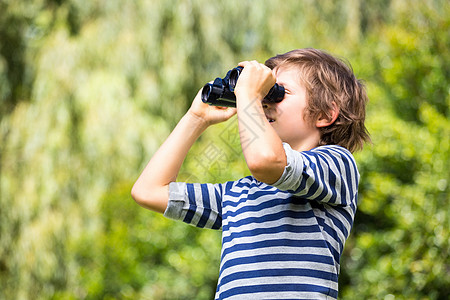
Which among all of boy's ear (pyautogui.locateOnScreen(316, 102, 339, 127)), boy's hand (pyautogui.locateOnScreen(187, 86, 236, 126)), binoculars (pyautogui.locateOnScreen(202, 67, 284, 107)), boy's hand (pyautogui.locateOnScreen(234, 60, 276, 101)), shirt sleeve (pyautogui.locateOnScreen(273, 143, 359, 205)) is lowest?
shirt sleeve (pyautogui.locateOnScreen(273, 143, 359, 205))

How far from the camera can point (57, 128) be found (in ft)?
14.3

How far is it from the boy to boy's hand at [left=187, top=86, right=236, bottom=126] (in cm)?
13

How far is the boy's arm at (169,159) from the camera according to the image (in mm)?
1319

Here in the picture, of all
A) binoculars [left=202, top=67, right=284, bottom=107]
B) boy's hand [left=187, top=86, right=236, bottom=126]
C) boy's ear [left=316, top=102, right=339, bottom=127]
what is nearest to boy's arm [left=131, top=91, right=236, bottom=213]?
boy's hand [left=187, top=86, right=236, bottom=126]

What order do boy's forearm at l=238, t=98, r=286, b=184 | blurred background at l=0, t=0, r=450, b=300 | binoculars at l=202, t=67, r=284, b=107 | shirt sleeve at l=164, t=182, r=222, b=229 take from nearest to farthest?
boy's forearm at l=238, t=98, r=286, b=184 → binoculars at l=202, t=67, r=284, b=107 → shirt sleeve at l=164, t=182, r=222, b=229 → blurred background at l=0, t=0, r=450, b=300

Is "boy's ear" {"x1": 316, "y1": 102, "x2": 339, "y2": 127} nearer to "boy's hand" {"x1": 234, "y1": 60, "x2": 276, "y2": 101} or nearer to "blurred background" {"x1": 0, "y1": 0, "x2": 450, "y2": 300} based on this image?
"boy's hand" {"x1": 234, "y1": 60, "x2": 276, "y2": 101}

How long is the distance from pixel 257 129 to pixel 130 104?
3472mm

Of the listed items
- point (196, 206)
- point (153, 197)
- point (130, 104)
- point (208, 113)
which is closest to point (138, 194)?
point (153, 197)

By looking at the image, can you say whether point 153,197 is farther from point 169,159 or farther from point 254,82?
point 254,82

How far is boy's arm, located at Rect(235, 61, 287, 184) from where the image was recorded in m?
0.99

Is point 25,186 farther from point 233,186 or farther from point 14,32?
point 233,186

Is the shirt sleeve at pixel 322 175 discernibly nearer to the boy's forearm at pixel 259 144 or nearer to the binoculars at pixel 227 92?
the boy's forearm at pixel 259 144

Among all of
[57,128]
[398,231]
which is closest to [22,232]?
[57,128]

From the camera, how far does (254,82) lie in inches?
43.2
